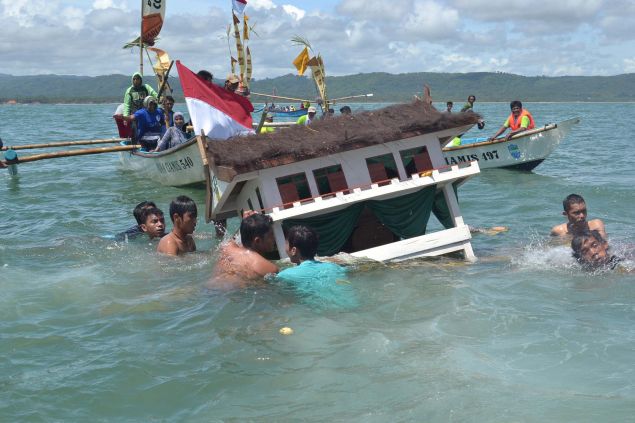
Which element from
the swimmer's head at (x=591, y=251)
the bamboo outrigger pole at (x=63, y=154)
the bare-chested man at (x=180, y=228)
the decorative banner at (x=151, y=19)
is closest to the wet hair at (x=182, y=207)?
the bare-chested man at (x=180, y=228)

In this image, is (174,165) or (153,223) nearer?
(153,223)

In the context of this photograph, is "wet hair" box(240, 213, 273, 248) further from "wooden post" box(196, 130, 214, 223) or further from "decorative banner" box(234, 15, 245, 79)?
"decorative banner" box(234, 15, 245, 79)

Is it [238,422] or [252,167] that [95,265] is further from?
[238,422]

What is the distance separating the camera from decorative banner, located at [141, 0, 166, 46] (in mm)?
20844

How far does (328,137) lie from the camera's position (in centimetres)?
905

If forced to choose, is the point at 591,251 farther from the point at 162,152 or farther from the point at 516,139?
the point at 516,139

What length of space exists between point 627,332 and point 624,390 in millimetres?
1477

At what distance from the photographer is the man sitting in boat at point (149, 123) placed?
19219 millimetres

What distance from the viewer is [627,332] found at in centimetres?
721

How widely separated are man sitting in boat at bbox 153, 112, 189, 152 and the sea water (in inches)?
266

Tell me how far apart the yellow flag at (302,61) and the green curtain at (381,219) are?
22.1m

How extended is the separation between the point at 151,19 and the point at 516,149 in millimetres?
11244

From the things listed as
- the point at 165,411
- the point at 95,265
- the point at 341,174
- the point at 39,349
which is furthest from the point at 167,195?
the point at 165,411

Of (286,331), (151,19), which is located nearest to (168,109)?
(151,19)
